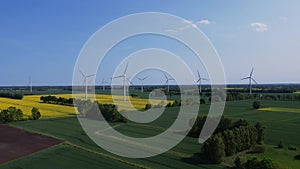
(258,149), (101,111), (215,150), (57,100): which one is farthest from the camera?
(57,100)

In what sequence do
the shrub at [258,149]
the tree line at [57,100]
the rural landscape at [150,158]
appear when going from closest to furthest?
the rural landscape at [150,158], the shrub at [258,149], the tree line at [57,100]

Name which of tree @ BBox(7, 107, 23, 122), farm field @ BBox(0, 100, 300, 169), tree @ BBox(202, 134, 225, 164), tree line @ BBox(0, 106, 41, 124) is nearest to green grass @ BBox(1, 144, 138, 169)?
farm field @ BBox(0, 100, 300, 169)

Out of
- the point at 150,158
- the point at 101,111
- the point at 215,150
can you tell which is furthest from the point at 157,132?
the point at 101,111

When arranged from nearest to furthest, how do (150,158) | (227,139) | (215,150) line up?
(215,150)
(150,158)
(227,139)

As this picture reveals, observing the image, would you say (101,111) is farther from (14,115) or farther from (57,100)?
(57,100)

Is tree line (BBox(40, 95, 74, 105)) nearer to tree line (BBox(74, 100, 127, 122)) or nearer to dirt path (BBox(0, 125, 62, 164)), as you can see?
tree line (BBox(74, 100, 127, 122))

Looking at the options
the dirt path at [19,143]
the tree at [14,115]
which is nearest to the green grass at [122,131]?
the dirt path at [19,143]

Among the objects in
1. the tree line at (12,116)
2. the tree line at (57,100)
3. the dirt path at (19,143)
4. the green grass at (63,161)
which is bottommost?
the green grass at (63,161)

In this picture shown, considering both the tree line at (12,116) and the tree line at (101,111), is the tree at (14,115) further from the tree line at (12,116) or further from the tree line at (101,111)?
the tree line at (101,111)

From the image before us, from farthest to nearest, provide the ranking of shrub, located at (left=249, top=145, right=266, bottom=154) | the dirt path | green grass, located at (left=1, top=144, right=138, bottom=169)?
shrub, located at (left=249, top=145, right=266, bottom=154) → the dirt path → green grass, located at (left=1, top=144, right=138, bottom=169)

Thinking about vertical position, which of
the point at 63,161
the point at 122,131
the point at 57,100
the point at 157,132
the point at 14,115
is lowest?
the point at 63,161

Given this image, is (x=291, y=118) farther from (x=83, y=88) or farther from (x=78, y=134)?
(x=83, y=88)
